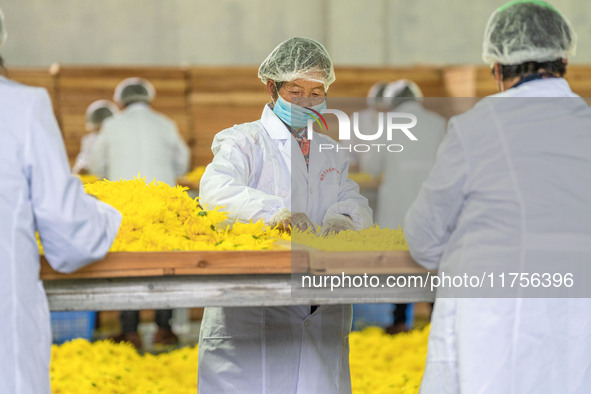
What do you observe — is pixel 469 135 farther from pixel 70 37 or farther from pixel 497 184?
pixel 70 37

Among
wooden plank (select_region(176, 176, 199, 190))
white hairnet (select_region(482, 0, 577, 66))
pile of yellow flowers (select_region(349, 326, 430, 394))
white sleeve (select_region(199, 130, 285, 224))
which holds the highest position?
white hairnet (select_region(482, 0, 577, 66))

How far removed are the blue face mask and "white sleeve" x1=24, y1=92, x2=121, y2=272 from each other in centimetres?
86

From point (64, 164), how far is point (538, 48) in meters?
1.29

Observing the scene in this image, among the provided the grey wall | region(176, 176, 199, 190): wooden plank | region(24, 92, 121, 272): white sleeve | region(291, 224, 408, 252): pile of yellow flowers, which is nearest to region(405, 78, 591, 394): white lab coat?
region(291, 224, 408, 252): pile of yellow flowers

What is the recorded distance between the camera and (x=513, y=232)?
79.1 inches

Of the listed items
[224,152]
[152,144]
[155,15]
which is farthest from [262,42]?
[224,152]

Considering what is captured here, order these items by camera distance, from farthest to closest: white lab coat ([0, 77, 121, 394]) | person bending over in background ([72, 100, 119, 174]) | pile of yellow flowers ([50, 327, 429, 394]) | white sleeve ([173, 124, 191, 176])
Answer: person bending over in background ([72, 100, 119, 174])
white sleeve ([173, 124, 191, 176])
pile of yellow flowers ([50, 327, 429, 394])
white lab coat ([0, 77, 121, 394])

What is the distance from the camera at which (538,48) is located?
6.91 ft

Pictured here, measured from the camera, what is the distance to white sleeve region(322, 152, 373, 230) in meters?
2.56

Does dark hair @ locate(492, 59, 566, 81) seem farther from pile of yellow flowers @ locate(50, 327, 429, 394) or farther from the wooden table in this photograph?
pile of yellow flowers @ locate(50, 327, 429, 394)

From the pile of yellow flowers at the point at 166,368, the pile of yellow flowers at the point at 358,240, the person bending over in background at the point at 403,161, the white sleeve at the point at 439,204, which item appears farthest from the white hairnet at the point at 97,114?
the white sleeve at the point at 439,204

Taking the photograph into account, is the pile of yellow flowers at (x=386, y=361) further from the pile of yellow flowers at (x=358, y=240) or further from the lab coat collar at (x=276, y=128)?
the lab coat collar at (x=276, y=128)

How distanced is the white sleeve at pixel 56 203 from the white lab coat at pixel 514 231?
0.87 m

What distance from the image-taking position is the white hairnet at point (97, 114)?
6691mm
